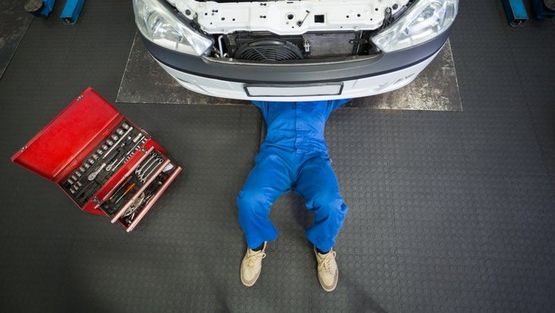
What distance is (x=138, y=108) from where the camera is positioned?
2266mm

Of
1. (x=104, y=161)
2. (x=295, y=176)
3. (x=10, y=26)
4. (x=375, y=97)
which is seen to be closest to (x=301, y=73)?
(x=295, y=176)

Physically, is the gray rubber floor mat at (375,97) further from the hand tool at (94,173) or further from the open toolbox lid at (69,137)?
the hand tool at (94,173)

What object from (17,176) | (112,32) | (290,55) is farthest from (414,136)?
(17,176)

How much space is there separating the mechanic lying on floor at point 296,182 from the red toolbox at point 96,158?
0.65 m

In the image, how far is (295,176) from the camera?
159 cm

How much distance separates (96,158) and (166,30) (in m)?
0.77

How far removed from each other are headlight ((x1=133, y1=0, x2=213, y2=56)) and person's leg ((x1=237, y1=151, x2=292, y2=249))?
1.86ft

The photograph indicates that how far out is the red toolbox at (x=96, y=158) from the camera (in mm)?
1665

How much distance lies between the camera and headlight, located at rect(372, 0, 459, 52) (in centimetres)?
139

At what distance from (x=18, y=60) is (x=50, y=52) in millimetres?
244

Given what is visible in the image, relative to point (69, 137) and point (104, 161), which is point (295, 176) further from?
point (69, 137)

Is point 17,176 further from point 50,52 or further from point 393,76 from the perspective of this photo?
point 393,76

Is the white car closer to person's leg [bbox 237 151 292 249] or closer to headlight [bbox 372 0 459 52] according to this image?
headlight [bbox 372 0 459 52]

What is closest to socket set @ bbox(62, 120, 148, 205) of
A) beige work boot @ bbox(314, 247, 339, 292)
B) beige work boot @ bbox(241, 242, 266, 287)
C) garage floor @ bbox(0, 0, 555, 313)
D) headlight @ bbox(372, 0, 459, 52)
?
garage floor @ bbox(0, 0, 555, 313)
